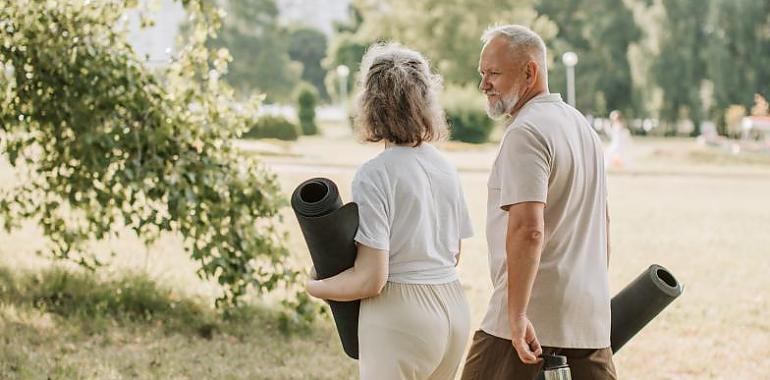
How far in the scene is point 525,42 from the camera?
320 centimetres

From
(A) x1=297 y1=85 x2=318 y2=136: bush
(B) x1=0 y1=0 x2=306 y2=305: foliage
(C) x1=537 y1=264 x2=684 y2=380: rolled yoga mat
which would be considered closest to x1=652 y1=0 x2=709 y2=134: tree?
(A) x1=297 y1=85 x2=318 y2=136: bush

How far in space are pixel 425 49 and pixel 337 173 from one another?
3995 cm

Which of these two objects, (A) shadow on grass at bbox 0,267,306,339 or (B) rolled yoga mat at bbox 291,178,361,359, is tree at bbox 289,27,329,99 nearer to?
(A) shadow on grass at bbox 0,267,306,339

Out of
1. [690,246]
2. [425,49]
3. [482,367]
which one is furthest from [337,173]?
[425,49]

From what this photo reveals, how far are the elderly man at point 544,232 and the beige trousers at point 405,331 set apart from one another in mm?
202

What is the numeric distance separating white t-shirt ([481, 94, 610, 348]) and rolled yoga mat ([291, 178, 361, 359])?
0.44 meters

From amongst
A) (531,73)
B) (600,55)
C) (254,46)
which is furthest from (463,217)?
(254,46)

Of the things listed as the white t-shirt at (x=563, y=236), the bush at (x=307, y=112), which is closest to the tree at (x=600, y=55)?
the bush at (x=307, y=112)

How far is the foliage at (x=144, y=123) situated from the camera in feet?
21.2

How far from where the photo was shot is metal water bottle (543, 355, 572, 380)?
3174 mm

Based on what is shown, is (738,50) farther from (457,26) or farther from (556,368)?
(556,368)

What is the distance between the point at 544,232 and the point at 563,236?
2.3 inches

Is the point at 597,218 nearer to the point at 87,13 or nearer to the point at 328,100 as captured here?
the point at 87,13

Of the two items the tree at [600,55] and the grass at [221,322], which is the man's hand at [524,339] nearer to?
the grass at [221,322]
